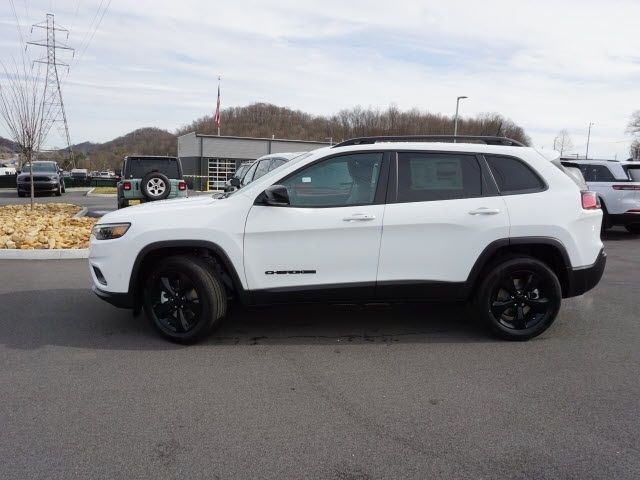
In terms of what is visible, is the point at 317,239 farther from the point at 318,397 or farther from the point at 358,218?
the point at 318,397

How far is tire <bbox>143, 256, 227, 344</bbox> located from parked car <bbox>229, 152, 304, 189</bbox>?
5419 mm

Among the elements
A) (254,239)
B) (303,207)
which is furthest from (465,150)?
(254,239)

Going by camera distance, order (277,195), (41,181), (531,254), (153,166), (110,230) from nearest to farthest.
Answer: (277,195) < (110,230) < (531,254) < (153,166) < (41,181)

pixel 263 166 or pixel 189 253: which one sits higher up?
pixel 263 166

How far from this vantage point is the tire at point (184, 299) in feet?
15.6

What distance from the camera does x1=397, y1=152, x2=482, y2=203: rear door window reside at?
4918 mm

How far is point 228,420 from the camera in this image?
351 cm

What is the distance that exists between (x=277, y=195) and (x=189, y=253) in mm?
1004

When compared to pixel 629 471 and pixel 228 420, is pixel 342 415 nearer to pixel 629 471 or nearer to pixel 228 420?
pixel 228 420

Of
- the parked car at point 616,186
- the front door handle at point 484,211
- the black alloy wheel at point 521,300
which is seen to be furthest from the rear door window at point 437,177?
the parked car at point 616,186

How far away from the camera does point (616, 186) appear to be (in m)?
12.3

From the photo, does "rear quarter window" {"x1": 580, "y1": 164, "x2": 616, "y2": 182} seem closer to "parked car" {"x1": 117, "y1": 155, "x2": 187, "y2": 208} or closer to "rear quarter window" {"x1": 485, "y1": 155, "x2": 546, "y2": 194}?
"rear quarter window" {"x1": 485, "y1": 155, "x2": 546, "y2": 194}

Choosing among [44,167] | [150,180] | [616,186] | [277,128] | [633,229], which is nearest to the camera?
[616,186]

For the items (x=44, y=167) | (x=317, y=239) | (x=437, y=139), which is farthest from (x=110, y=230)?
(x=44, y=167)
